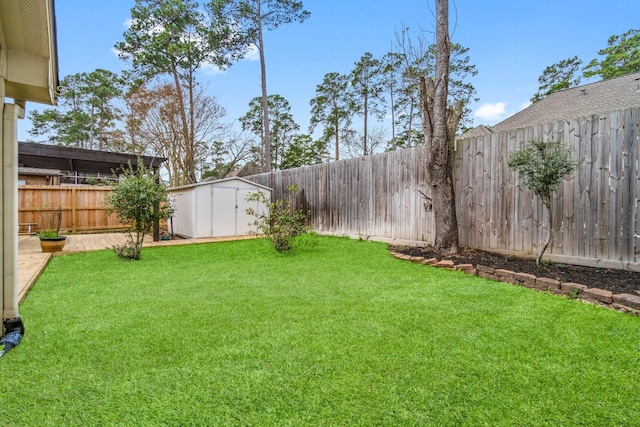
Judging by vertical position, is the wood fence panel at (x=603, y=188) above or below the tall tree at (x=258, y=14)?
below

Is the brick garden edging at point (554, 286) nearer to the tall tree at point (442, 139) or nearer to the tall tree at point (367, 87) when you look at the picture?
the tall tree at point (442, 139)

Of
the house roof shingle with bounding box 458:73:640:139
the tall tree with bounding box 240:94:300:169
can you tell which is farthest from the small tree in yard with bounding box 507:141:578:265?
the tall tree with bounding box 240:94:300:169

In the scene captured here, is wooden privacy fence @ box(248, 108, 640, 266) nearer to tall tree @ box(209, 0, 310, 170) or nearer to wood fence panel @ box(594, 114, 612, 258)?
wood fence panel @ box(594, 114, 612, 258)

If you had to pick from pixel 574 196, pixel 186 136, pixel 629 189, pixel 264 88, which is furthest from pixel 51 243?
pixel 264 88

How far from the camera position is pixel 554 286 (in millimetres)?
3078

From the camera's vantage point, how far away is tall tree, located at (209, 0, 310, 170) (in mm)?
13211

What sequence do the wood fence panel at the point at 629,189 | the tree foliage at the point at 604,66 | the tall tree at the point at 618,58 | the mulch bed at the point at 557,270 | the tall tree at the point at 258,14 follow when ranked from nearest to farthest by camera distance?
1. the mulch bed at the point at 557,270
2. the wood fence panel at the point at 629,189
3. the tall tree at the point at 258,14
4. the tall tree at the point at 618,58
5. the tree foliage at the point at 604,66

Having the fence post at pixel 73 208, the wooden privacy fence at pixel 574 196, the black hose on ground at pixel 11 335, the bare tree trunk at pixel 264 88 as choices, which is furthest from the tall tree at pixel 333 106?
the black hose on ground at pixel 11 335

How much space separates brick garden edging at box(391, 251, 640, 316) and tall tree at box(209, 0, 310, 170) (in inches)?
421

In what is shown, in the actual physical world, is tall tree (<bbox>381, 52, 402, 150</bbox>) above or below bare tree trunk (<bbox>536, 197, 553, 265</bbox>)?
above

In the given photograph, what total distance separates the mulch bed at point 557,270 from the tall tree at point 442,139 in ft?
0.98

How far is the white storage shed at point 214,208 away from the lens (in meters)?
8.31

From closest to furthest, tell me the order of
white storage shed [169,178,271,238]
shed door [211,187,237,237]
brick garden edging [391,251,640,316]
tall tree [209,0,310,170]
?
brick garden edging [391,251,640,316]
white storage shed [169,178,271,238]
shed door [211,187,237,237]
tall tree [209,0,310,170]

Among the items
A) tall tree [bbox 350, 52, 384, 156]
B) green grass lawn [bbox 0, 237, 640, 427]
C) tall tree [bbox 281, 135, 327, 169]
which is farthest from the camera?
tall tree [bbox 281, 135, 327, 169]
